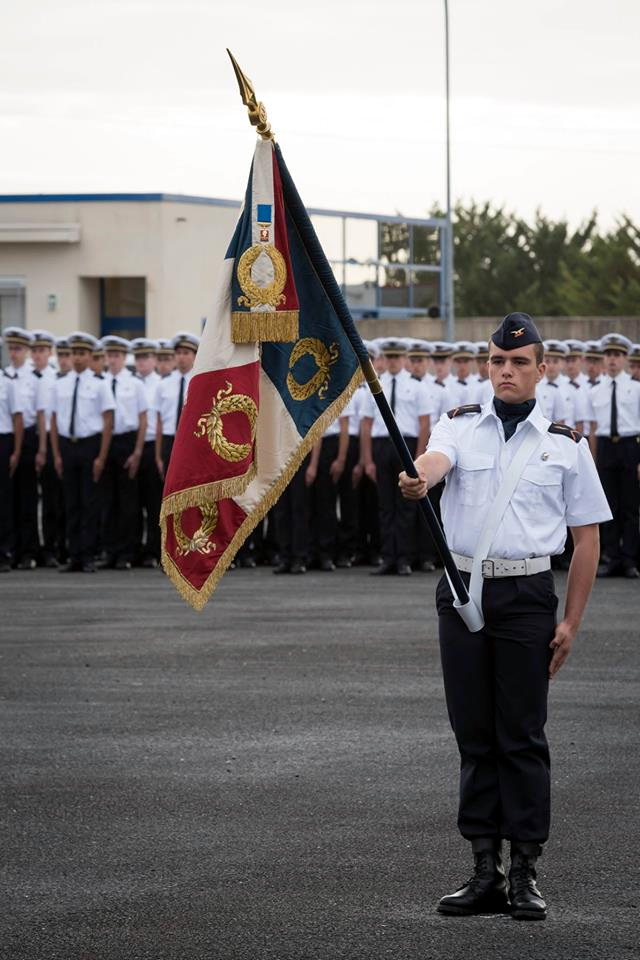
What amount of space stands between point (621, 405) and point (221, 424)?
12.0m

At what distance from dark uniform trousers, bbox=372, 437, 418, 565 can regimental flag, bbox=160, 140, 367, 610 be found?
1125 centimetres

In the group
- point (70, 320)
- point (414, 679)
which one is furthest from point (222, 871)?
point (70, 320)

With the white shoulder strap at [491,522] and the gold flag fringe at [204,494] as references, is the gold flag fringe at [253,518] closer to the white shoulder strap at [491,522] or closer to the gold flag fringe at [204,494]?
the gold flag fringe at [204,494]

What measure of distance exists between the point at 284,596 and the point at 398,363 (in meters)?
3.40

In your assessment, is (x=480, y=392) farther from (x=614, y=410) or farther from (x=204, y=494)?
(x=204, y=494)

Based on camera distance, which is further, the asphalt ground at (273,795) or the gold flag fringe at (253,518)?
the gold flag fringe at (253,518)

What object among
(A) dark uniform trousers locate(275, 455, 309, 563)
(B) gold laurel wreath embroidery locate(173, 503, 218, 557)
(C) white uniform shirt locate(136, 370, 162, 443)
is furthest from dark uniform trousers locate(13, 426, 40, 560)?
(B) gold laurel wreath embroidery locate(173, 503, 218, 557)

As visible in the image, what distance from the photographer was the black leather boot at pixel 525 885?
588cm

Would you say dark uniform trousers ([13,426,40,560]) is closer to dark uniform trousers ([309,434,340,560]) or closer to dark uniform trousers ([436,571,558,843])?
dark uniform trousers ([309,434,340,560])

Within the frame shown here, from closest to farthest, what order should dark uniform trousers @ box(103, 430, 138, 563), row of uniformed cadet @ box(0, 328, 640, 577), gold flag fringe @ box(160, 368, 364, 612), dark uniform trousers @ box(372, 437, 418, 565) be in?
gold flag fringe @ box(160, 368, 364, 612)
dark uniform trousers @ box(372, 437, 418, 565)
row of uniformed cadet @ box(0, 328, 640, 577)
dark uniform trousers @ box(103, 430, 138, 563)

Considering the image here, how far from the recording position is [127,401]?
1864cm

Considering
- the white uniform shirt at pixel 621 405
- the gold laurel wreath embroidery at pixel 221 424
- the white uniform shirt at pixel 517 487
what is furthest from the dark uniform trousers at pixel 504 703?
the white uniform shirt at pixel 621 405

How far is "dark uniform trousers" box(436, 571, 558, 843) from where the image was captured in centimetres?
602

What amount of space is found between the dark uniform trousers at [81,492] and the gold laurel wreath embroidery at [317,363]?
39.5ft
